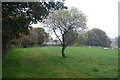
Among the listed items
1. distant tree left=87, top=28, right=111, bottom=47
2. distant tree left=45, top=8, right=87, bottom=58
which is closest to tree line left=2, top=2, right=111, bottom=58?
distant tree left=45, top=8, right=87, bottom=58

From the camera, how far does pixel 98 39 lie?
103562 millimetres

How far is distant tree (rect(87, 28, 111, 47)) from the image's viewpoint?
99.4 m

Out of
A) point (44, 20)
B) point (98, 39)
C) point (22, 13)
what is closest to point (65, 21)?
point (44, 20)

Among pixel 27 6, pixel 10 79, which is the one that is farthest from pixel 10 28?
pixel 10 79

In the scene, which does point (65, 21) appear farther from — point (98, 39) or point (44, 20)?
point (98, 39)

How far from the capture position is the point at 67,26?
2902 centimetres

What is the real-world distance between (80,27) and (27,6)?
13168mm

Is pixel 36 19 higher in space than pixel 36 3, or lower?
lower

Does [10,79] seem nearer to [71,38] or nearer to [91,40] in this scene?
[71,38]

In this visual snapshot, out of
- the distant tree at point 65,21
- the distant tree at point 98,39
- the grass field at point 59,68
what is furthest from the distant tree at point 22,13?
the distant tree at point 98,39

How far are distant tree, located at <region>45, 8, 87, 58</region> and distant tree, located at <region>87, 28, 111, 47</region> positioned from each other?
2766 inches

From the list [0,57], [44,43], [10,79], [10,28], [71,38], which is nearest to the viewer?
[10,79]

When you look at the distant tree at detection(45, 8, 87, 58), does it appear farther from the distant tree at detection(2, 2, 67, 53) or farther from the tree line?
the distant tree at detection(2, 2, 67, 53)

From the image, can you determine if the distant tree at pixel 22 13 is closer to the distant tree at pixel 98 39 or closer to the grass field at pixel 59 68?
the grass field at pixel 59 68
